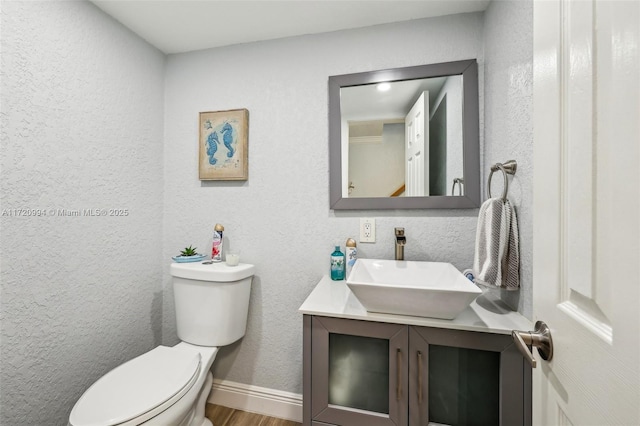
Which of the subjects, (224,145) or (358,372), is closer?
(358,372)

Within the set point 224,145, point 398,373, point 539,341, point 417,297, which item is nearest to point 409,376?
point 398,373

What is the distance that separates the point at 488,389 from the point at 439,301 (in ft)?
1.25

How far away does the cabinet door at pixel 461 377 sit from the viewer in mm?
927

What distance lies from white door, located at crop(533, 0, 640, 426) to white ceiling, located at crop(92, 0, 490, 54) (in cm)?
101

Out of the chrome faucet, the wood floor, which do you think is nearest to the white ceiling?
the chrome faucet

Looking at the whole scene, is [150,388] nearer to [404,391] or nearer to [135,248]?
[135,248]

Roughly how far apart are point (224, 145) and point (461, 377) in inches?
64.9

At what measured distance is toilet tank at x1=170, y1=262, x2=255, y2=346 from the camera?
4.74ft

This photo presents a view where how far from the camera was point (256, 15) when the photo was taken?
1.43 metres

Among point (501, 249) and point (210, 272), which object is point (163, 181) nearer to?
point (210, 272)

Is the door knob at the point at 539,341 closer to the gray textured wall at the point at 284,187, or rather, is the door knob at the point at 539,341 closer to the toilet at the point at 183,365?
the gray textured wall at the point at 284,187

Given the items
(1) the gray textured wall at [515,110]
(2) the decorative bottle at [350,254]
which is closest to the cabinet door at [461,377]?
(1) the gray textured wall at [515,110]

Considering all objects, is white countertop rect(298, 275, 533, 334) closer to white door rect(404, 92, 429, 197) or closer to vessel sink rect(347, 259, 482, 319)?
vessel sink rect(347, 259, 482, 319)

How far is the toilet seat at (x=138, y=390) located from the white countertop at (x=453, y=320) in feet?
2.01
